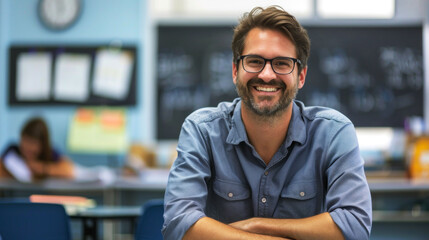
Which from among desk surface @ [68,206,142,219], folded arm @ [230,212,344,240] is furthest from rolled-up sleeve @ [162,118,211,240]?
desk surface @ [68,206,142,219]

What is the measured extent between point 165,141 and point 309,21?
178cm

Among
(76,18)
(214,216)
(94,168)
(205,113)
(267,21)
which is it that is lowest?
(94,168)

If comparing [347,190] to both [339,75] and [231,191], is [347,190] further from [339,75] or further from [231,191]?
[339,75]

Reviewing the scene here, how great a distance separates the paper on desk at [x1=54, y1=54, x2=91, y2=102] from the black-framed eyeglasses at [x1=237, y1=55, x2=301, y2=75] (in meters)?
4.10

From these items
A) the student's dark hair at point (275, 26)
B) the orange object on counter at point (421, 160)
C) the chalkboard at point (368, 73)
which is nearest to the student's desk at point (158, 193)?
the orange object on counter at point (421, 160)

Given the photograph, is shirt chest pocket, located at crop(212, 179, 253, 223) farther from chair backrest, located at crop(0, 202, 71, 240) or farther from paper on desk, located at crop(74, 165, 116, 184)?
paper on desk, located at crop(74, 165, 116, 184)

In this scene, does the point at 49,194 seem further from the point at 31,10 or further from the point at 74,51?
the point at 31,10

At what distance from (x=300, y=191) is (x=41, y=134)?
125 inches

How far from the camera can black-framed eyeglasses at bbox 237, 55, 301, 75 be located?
1661 millimetres

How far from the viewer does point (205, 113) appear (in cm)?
183

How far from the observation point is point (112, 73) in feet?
18.2

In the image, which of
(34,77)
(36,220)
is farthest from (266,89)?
(34,77)

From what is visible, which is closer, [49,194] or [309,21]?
[49,194]

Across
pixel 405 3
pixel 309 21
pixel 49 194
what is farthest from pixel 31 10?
pixel 405 3
